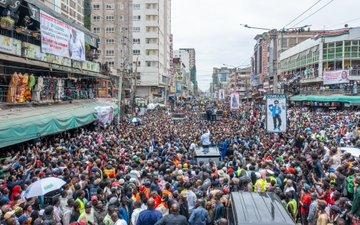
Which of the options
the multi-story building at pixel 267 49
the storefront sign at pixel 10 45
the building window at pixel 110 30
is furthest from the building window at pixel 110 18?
the storefront sign at pixel 10 45

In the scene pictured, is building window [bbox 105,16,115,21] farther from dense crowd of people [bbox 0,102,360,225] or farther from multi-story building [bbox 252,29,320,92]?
→ dense crowd of people [bbox 0,102,360,225]

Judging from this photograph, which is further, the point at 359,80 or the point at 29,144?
the point at 359,80

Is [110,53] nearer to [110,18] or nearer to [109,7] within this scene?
[110,18]

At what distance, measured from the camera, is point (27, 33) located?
2441 cm

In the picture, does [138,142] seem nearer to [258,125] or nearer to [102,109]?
[102,109]

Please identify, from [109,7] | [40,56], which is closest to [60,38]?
[40,56]

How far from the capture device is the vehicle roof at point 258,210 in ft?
22.6

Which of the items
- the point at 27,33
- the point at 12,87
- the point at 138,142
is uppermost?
the point at 27,33

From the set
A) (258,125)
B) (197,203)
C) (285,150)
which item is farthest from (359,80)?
(197,203)

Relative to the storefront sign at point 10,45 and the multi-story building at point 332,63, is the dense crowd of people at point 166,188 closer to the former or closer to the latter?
the storefront sign at point 10,45

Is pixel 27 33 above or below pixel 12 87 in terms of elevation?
above

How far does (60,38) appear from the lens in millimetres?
27344

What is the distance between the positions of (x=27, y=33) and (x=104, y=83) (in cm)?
3036

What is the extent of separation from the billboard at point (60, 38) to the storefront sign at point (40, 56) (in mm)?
236
